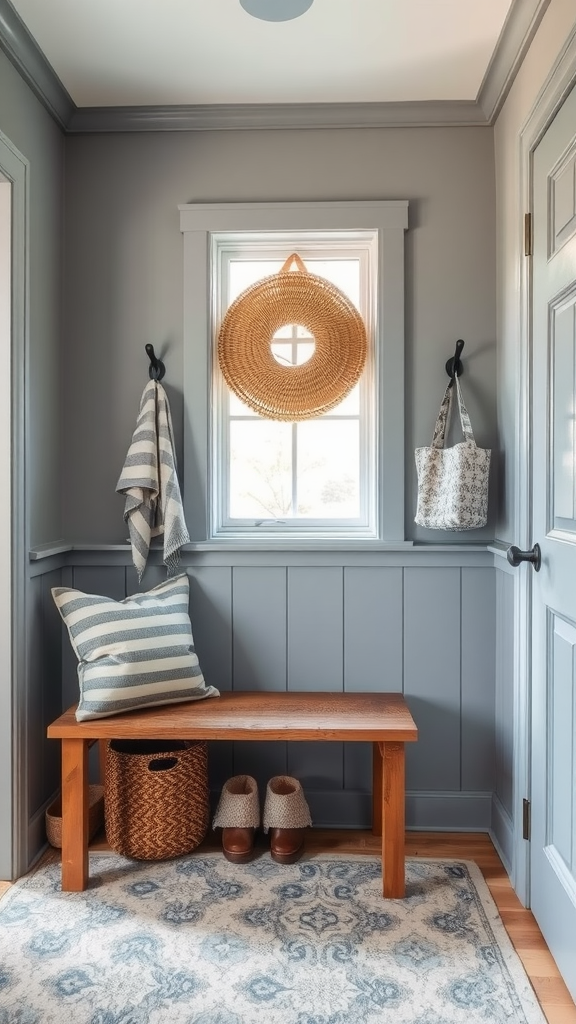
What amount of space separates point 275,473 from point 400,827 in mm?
1185

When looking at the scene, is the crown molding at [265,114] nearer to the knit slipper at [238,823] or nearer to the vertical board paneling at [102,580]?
the vertical board paneling at [102,580]

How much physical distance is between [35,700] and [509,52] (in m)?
2.35

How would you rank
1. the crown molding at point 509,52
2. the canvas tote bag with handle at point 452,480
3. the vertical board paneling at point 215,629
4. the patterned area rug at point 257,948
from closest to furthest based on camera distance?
the patterned area rug at point 257,948 → the crown molding at point 509,52 → the canvas tote bag with handle at point 452,480 → the vertical board paneling at point 215,629

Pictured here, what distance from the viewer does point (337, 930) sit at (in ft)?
5.62

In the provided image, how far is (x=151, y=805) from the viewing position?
6.57 feet

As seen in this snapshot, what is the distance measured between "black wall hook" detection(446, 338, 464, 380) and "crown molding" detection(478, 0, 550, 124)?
2.40 ft

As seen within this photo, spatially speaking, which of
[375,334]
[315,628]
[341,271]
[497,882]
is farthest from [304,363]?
[497,882]

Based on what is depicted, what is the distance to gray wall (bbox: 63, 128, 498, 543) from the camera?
226 centimetres

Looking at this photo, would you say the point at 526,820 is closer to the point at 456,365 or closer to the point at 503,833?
the point at 503,833

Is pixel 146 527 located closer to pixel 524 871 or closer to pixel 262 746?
pixel 262 746

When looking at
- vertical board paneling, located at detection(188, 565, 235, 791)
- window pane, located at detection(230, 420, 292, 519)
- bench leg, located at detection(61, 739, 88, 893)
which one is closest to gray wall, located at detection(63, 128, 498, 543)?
window pane, located at detection(230, 420, 292, 519)

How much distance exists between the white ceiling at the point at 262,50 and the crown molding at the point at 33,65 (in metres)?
0.03

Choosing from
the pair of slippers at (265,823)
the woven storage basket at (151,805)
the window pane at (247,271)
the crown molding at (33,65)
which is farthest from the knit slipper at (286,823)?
the crown molding at (33,65)

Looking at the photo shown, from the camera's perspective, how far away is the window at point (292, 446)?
7.74 feet
